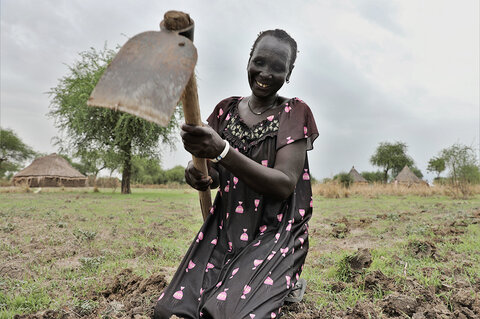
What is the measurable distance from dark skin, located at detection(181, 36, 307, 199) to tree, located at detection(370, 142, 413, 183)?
183 ft

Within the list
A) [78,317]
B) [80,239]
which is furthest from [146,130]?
[78,317]

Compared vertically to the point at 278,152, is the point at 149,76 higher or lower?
higher

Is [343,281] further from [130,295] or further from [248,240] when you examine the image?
[130,295]

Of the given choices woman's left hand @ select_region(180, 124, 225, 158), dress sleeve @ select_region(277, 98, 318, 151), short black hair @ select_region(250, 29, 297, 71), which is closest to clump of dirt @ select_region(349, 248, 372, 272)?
dress sleeve @ select_region(277, 98, 318, 151)

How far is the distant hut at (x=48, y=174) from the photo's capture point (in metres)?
27.8

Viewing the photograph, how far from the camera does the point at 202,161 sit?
1.76m

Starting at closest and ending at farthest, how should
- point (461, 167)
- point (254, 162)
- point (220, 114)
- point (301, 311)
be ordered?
point (254, 162)
point (301, 311)
point (220, 114)
point (461, 167)

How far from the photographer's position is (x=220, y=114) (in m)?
2.17

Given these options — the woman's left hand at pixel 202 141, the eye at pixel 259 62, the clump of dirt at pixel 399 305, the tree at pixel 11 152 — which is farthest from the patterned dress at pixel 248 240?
the tree at pixel 11 152

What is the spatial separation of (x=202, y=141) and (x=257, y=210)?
2.20ft

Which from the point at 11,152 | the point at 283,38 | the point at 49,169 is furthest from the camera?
the point at 11,152

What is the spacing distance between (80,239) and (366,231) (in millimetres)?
4432

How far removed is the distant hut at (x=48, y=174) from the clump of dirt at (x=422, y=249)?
2984 cm

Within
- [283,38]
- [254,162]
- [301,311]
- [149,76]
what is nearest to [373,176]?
[301,311]
